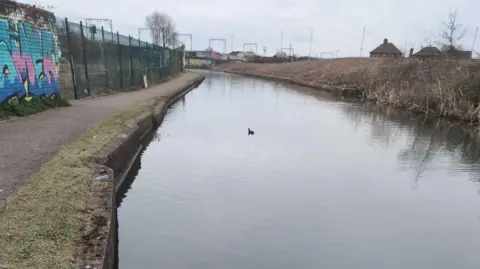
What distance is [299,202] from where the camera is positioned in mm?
7398

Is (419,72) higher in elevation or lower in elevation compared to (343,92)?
→ higher

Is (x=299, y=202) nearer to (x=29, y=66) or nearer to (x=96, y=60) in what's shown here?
(x=29, y=66)

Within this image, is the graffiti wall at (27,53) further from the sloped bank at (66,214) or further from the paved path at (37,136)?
the sloped bank at (66,214)

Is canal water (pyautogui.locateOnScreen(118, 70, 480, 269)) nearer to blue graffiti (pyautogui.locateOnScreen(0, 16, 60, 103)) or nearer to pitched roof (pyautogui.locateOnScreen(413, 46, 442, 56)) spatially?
blue graffiti (pyautogui.locateOnScreen(0, 16, 60, 103))

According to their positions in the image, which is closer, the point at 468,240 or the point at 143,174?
the point at 468,240

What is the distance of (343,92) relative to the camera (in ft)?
109

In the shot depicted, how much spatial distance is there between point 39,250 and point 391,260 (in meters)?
4.30

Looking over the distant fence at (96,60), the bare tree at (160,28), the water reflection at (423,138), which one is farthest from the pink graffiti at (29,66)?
the bare tree at (160,28)

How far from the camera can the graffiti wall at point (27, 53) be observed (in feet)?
33.0

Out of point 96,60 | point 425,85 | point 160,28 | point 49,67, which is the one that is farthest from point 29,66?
point 160,28

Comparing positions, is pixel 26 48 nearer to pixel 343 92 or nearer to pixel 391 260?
pixel 391 260

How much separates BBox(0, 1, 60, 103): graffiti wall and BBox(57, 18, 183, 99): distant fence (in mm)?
824

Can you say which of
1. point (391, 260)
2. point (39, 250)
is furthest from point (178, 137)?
point (39, 250)

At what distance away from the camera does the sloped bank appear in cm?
361
